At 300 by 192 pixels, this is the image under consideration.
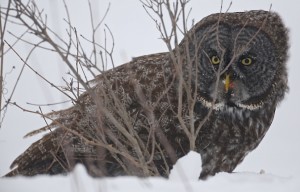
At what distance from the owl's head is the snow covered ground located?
392 mm

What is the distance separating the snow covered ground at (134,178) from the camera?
13.4 ft

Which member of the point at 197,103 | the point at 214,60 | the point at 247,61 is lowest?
the point at 197,103

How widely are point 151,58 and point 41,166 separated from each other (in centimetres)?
148

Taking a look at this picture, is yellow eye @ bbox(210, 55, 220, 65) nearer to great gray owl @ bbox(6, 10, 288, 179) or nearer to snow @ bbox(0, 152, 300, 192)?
great gray owl @ bbox(6, 10, 288, 179)

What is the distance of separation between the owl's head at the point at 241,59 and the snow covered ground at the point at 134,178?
0.39 meters

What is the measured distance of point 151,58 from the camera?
5.96 metres

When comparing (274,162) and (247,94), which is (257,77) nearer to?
(247,94)

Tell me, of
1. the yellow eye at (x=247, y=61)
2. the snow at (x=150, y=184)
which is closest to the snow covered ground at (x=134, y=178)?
the snow at (x=150, y=184)

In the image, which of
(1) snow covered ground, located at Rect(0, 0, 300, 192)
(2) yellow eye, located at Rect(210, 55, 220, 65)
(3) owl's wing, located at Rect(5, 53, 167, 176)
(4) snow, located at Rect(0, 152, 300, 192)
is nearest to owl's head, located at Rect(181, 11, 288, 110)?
(2) yellow eye, located at Rect(210, 55, 220, 65)

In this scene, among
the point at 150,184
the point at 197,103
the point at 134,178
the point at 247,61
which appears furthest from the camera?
the point at 197,103

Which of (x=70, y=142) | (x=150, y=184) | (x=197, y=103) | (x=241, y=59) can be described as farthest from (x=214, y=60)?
(x=150, y=184)

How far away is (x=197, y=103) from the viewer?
582 cm

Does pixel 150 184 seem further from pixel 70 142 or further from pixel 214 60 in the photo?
pixel 214 60

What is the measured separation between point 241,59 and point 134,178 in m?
1.84
